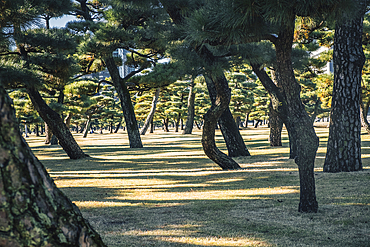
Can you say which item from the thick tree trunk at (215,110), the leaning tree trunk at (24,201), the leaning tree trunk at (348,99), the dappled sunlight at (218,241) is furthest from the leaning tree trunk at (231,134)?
the leaning tree trunk at (24,201)

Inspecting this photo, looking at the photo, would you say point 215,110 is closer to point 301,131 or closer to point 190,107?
point 301,131

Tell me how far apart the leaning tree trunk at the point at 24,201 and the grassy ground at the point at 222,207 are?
1.65 m

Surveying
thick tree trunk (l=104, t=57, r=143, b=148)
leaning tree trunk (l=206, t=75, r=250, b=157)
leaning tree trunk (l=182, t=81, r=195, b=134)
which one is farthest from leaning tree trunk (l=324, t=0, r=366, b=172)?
leaning tree trunk (l=182, t=81, r=195, b=134)

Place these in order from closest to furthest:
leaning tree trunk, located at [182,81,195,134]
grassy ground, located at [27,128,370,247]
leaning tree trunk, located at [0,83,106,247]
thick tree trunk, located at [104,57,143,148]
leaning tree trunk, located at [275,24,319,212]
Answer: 1. leaning tree trunk, located at [0,83,106,247]
2. grassy ground, located at [27,128,370,247]
3. leaning tree trunk, located at [275,24,319,212]
4. thick tree trunk, located at [104,57,143,148]
5. leaning tree trunk, located at [182,81,195,134]

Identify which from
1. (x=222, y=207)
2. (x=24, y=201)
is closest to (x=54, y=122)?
(x=222, y=207)

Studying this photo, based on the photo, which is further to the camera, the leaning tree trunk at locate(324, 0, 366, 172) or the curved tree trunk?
the curved tree trunk

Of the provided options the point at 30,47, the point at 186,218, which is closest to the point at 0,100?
the point at 186,218

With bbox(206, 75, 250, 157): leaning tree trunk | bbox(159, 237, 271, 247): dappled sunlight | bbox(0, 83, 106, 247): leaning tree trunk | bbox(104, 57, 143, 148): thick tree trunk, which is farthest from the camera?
bbox(104, 57, 143, 148): thick tree trunk

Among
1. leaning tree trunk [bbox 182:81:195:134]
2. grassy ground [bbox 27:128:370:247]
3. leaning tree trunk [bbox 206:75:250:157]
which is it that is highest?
leaning tree trunk [bbox 182:81:195:134]

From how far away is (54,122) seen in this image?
1089 cm

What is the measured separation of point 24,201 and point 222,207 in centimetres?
330

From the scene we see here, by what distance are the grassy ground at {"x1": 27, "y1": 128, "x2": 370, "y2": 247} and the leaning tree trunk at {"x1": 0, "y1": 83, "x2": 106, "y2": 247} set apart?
165cm

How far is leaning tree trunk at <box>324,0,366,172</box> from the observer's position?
6680mm

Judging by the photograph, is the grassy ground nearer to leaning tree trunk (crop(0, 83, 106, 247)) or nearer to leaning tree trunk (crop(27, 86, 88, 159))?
leaning tree trunk (crop(0, 83, 106, 247))
